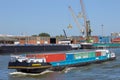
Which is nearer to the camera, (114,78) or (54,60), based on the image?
(114,78)

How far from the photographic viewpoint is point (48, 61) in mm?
53406

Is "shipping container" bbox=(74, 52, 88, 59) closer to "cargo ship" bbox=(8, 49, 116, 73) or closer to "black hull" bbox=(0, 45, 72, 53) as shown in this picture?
"cargo ship" bbox=(8, 49, 116, 73)

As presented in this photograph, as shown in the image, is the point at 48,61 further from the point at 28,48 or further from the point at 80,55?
the point at 28,48

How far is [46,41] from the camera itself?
7303 inches

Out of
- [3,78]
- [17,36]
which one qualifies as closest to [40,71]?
[3,78]

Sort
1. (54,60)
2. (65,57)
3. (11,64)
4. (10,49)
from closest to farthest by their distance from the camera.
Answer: (11,64), (54,60), (65,57), (10,49)

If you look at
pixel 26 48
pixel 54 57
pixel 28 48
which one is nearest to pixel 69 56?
pixel 54 57

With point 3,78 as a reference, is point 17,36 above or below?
above

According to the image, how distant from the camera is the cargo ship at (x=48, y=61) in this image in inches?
1882

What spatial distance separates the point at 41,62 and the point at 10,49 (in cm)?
7461

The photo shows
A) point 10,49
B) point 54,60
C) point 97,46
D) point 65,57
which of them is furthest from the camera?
point 97,46

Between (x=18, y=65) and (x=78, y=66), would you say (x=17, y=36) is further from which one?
(x=18, y=65)

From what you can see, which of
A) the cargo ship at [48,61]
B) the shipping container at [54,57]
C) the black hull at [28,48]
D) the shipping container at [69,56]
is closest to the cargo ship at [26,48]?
the black hull at [28,48]

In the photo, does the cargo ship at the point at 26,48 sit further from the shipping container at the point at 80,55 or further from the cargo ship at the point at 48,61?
the shipping container at the point at 80,55
